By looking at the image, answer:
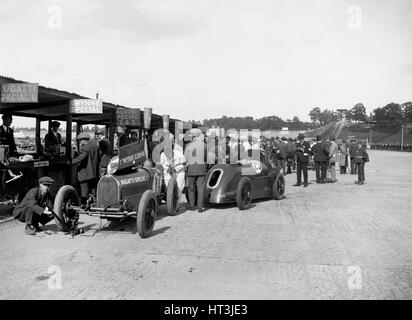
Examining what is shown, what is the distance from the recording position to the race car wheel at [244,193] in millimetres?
9109

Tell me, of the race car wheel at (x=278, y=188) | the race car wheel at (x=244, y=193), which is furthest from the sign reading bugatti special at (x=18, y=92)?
the race car wheel at (x=278, y=188)

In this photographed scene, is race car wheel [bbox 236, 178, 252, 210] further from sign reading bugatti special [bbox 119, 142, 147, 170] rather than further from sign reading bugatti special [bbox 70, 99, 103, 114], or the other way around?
sign reading bugatti special [bbox 70, 99, 103, 114]

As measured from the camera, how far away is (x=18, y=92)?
26.6ft

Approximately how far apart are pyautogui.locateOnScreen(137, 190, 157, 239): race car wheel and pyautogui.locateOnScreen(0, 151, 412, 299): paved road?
18 centimetres

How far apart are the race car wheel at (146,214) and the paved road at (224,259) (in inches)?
7.2

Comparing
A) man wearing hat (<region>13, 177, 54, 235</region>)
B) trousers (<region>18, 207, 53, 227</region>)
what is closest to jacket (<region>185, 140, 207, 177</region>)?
man wearing hat (<region>13, 177, 54, 235</region>)

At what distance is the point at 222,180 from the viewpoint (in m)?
9.38

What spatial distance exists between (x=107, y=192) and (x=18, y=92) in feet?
10.2

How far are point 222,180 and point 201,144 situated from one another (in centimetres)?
100

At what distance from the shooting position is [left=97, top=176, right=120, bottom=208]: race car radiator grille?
22.2 feet

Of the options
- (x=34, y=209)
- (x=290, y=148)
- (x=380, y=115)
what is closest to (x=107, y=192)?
(x=34, y=209)

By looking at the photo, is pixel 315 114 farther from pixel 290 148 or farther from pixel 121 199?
pixel 121 199
